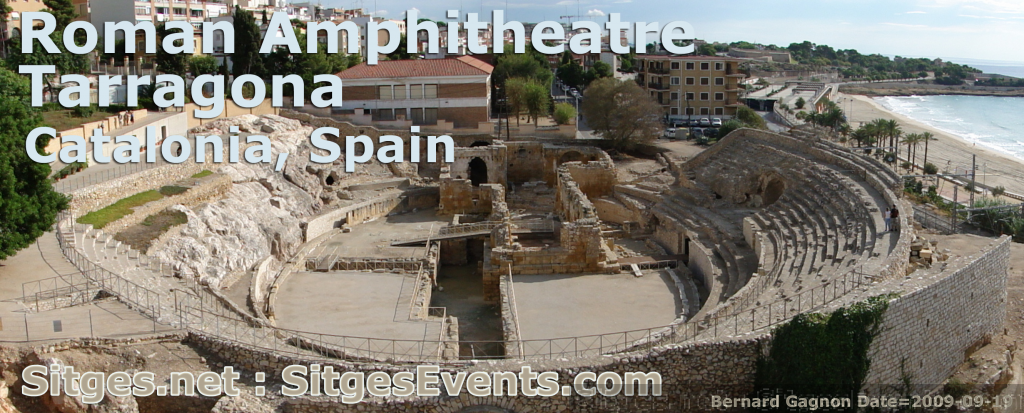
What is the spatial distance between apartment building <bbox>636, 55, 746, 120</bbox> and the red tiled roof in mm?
16788

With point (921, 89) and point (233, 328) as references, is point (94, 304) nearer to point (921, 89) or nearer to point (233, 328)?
point (233, 328)

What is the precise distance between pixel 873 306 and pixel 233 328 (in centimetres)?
1299

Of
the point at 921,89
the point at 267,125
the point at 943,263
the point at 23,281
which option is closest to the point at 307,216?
the point at 267,125

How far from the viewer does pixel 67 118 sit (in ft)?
133

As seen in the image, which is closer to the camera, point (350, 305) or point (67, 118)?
point (350, 305)

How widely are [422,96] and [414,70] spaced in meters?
1.82

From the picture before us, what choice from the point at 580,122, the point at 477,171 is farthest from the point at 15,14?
the point at 580,122

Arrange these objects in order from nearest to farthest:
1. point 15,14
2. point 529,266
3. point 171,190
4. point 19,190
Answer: point 19,190, point 529,266, point 171,190, point 15,14

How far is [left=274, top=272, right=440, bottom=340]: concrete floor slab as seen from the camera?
79.7 feet

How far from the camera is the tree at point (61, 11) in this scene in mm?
Result: 52219

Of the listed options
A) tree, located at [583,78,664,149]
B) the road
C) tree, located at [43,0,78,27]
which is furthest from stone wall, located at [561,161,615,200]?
tree, located at [43,0,78,27]

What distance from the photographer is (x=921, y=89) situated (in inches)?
5167

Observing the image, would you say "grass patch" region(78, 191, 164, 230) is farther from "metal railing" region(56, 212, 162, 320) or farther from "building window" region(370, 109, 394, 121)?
"building window" region(370, 109, 394, 121)

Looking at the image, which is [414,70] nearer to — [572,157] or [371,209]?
[572,157]
